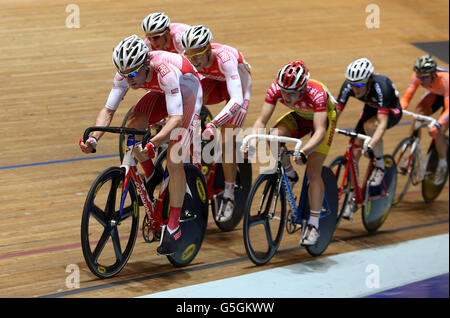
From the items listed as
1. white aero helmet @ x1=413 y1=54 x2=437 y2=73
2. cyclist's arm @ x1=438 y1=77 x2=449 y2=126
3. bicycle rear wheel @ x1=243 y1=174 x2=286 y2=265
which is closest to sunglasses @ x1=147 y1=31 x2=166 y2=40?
bicycle rear wheel @ x1=243 y1=174 x2=286 y2=265

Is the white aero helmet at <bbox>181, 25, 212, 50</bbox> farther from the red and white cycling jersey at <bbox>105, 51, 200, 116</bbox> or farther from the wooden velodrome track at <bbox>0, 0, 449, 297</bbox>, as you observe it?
the wooden velodrome track at <bbox>0, 0, 449, 297</bbox>

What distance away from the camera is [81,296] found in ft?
11.7

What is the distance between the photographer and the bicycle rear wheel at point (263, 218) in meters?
4.06

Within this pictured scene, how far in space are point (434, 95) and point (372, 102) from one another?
1.15 metres

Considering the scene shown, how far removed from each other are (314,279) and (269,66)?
2.82 m

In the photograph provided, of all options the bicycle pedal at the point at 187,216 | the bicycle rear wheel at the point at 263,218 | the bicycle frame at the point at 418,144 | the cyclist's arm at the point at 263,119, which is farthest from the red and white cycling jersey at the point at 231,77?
the bicycle frame at the point at 418,144

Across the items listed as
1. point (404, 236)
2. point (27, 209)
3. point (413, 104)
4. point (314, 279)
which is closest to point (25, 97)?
point (27, 209)

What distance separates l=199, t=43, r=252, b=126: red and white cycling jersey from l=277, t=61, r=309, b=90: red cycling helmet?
0.99ft

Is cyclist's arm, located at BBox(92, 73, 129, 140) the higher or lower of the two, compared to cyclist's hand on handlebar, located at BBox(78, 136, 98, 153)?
higher

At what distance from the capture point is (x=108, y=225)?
11.9 feet

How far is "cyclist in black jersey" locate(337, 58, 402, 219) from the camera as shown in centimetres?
464

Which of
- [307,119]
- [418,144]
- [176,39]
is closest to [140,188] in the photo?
[307,119]
